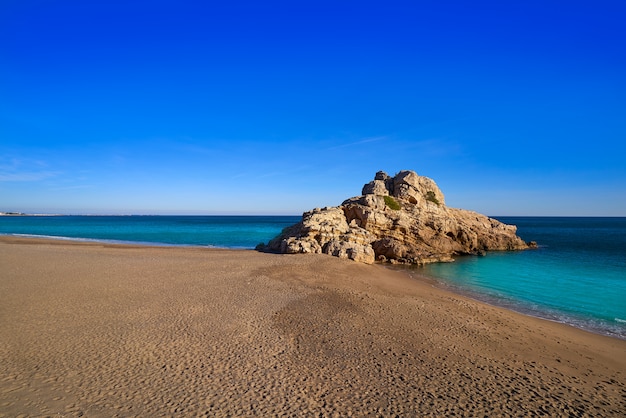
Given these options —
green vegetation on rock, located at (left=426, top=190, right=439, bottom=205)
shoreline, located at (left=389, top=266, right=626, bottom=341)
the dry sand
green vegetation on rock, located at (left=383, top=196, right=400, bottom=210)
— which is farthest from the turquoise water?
green vegetation on rock, located at (left=426, top=190, right=439, bottom=205)

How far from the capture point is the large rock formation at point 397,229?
3244cm

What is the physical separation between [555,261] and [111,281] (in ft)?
134

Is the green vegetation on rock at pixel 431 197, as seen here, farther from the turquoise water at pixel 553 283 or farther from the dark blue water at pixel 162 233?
the dark blue water at pixel 162 233

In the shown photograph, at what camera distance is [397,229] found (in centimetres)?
3819

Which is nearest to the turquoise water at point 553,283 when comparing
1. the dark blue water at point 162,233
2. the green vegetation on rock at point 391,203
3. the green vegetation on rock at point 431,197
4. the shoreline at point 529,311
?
the shoreline at point 529,311

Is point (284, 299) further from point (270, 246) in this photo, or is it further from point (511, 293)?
point (270, 246)

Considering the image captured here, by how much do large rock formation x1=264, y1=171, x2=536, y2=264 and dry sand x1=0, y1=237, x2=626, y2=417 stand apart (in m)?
14.0

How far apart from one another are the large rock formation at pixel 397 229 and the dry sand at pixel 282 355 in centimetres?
1395

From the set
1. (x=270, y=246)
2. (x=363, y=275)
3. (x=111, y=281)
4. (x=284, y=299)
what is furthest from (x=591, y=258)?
(x=111, y=281)

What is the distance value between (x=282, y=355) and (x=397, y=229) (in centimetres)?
3013

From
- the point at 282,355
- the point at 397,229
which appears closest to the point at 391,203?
the point at 397,229

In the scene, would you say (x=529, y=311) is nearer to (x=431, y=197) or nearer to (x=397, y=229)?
(x=397, y=229)

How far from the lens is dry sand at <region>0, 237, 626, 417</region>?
7664 millimetres

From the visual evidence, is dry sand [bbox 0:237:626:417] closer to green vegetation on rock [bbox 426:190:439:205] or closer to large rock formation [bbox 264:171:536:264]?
large rock formation [bbox 264:171:536:264]
